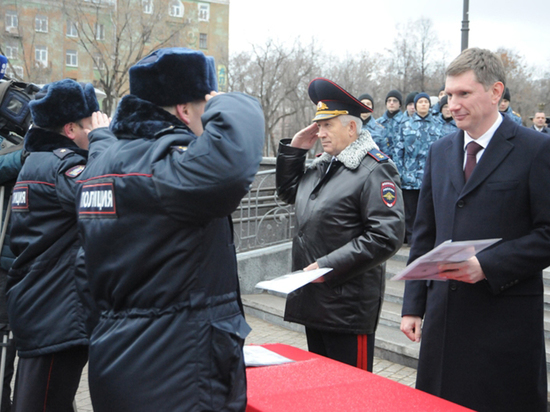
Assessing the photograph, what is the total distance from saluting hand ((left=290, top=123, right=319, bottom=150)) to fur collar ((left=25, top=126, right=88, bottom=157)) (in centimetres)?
143

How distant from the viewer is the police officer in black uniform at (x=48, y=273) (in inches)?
113

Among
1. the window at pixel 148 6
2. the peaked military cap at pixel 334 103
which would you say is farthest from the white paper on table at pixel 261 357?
the window at pixel 148 6

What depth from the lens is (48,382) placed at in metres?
2.89

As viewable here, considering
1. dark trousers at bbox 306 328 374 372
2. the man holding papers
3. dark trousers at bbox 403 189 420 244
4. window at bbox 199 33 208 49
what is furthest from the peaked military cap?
window at bbox 199 33 208 49

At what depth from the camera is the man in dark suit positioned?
8.09 feet

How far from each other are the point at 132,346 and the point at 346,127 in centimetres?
216

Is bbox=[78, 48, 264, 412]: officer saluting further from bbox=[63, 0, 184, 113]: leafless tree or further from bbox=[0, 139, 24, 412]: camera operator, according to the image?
bbox=[63, 0, 184, 113]: leafless tree

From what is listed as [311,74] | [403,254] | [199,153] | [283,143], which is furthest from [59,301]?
[311,74]

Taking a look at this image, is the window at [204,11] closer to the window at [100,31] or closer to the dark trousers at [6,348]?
the window at [100,31]

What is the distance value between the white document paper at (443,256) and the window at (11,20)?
1041 inches

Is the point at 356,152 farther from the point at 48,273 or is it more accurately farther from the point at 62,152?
the point at 48,273

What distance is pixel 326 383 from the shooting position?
2346 millimetres

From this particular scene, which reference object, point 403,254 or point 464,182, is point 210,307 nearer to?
point 464,182

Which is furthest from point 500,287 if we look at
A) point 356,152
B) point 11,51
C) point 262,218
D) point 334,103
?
point 11,51
